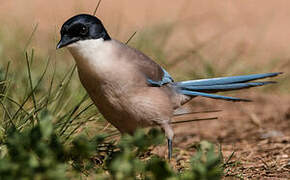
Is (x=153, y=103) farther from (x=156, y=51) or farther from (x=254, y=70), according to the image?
(x=254, y=70)

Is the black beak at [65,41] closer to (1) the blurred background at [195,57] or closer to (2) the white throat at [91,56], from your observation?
(2) the white throat at [91,56]

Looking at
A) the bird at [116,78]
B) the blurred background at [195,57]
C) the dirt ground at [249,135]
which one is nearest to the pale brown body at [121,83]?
the bird at [116,78]

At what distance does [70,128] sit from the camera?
3510mm

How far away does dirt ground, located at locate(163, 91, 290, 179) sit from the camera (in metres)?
3.33

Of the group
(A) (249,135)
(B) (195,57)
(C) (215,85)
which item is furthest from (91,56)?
(B) (195,57)

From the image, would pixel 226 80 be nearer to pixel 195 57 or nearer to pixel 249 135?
pixel 249 135

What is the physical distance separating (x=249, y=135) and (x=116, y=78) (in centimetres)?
184

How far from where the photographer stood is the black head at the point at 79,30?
10.1ft

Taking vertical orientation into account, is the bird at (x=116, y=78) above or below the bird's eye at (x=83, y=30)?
below

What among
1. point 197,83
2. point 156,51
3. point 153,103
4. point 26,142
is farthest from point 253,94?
point 26,142

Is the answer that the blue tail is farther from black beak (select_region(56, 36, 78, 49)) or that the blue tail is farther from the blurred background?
black beak (select_region(56, 36, 78, 49))

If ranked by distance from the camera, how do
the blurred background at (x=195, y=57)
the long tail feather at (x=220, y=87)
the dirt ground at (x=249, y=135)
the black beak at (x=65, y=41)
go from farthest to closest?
the blurred background at (x=195, y=57), the long tail feather at (x=220, y=87), the dirt ground at (x=249, y=135), the black beak at (x=65, y=41)

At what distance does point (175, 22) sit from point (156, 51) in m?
0.65

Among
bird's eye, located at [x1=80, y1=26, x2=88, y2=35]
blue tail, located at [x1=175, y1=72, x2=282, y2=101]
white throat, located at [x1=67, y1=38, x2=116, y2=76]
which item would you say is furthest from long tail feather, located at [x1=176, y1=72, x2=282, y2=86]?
bird's eye, located at [x1=80, y1=26, x2=88, y2=35]
